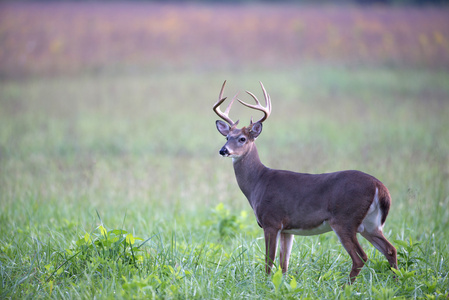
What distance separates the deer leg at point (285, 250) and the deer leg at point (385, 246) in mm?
769

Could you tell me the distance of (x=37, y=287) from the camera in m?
4.49

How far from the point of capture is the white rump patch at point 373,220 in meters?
4.53

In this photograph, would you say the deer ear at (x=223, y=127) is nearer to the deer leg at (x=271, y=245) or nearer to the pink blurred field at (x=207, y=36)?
the deer leg at (x=271, y=245)

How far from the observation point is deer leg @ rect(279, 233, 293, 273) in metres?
4.93

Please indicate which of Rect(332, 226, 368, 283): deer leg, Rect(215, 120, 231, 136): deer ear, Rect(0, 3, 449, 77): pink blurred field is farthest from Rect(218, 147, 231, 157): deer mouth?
Rect(0, 3, 449, 77): pink blurred field

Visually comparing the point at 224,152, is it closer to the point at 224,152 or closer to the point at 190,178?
the point at 224,152

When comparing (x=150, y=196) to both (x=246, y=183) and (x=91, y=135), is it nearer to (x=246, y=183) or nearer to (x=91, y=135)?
(x=246, y=183)

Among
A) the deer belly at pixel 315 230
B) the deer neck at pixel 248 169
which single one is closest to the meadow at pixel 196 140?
the deer belly at pixel 315 230

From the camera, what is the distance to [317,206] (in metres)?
4.68

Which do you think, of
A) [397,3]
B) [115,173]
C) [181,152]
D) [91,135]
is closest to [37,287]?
[115,173]

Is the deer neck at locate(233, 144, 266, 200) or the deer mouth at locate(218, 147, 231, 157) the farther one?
the deer neck at locate(233, 144, 266, 200)

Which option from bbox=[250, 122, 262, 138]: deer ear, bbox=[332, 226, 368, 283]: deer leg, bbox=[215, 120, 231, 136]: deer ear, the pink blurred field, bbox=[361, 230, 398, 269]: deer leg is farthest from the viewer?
the pink blurred field

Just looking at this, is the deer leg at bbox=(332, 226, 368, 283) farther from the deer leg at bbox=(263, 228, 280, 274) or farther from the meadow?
the deer leg at bbox=(263, 228, 280, 274)

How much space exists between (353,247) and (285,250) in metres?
0.76
